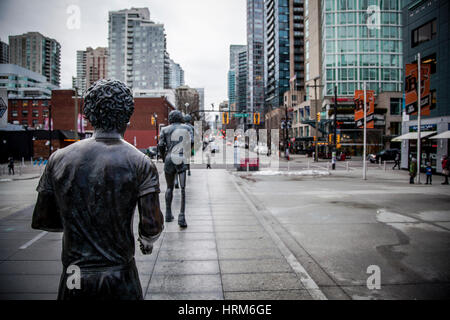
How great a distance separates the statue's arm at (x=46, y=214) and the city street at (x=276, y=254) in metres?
2.26

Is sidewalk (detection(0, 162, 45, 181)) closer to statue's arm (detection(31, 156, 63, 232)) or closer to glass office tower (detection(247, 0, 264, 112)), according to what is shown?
statue's arm (detection(31, 156, 63, 232))

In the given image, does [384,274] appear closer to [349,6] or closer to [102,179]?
[102,179]

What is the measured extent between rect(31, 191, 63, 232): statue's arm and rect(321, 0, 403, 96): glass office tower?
198ft

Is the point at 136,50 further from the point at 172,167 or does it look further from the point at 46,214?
the point at 46,214

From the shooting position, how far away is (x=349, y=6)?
55.6m

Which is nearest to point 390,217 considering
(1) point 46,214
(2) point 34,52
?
(1) point 46,214

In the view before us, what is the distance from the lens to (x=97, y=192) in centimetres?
180

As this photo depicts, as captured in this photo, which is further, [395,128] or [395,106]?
[395,106]

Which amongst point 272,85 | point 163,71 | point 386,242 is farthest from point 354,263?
point 163,71

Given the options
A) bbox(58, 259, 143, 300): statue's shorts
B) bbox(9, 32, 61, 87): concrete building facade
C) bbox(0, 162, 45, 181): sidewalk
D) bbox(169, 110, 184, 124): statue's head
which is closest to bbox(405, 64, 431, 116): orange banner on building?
bbox(169, 110, 184, 124): statue's head

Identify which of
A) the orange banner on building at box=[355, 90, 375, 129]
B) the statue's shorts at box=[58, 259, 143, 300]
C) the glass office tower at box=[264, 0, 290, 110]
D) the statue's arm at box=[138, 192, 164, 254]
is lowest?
the statue's shorts at box=[58, 259, 143, 300]

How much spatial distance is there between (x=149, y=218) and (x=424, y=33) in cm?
2939

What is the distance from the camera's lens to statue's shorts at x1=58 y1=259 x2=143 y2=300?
182cm

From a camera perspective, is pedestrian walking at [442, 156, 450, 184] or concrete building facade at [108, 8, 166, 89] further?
concrete building facade at [108, 8, 166, 89]
